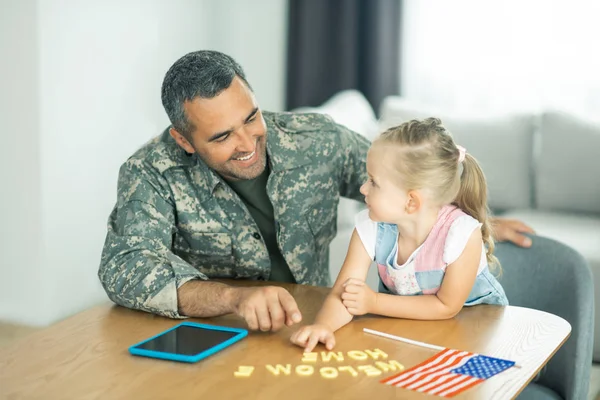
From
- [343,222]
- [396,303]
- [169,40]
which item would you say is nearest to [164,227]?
[396,303]

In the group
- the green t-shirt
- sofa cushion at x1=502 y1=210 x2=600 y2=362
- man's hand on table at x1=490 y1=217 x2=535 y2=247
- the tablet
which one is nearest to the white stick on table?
the tablet

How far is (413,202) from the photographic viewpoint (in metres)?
1.78

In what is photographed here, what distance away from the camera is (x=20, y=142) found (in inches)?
149

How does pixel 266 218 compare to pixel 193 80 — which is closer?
pixel 193 80

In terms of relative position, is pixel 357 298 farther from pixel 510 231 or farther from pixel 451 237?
pixel 510 231

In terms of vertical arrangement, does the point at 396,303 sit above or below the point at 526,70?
below

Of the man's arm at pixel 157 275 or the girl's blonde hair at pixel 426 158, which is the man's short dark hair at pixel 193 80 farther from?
the girl's blonde hair at pixel 426 158

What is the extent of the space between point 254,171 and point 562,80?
2.61 m

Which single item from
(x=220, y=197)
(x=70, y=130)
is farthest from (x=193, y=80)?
(x=70, y=130)

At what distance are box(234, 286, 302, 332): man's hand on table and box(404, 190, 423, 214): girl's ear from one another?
1.09 feet

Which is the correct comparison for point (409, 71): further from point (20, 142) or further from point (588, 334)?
point (588, 334)

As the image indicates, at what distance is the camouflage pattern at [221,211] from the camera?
1919mm

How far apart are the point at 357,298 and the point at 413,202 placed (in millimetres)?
244

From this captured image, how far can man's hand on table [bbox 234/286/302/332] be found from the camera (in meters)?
1.64
